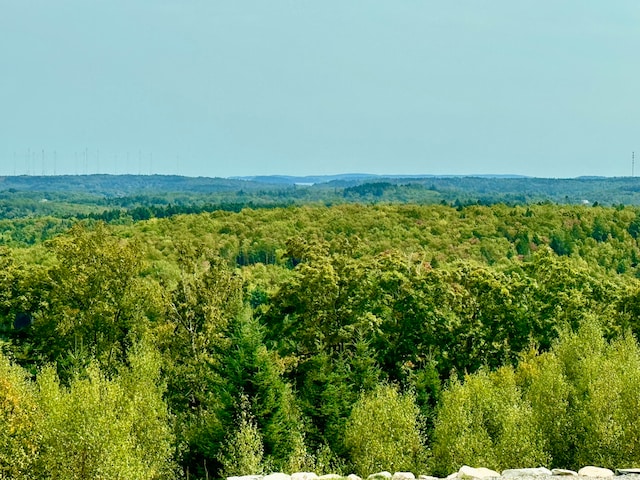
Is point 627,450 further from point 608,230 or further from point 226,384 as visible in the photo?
point 608,230

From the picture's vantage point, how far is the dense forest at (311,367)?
3566 cm

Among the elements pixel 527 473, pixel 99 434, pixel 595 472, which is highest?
pixel 595 472

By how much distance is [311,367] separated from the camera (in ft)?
158

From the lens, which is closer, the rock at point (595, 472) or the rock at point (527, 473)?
the rock at point (595, 472)

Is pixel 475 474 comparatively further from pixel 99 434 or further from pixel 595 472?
pixel 99 434

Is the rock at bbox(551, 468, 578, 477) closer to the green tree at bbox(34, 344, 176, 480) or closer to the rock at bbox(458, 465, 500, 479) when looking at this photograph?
the rock at bbox(458, 465, 500, 479)

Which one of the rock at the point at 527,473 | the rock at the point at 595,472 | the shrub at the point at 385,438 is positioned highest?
the rock at the point at 595,472

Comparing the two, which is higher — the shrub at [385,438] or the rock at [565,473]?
the rock at [565,473]

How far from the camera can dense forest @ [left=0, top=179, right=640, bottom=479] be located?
35656 millimetres

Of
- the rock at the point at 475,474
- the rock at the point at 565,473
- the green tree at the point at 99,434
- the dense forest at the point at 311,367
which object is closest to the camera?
the rock at the point at 565,473

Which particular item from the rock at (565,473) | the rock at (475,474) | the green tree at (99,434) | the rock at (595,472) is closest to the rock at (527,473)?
the rock at (565,473)

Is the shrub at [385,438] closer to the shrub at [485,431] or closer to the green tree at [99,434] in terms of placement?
the shrub at [485,431]

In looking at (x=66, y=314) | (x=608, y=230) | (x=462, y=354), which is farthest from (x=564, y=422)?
(x=608, y=230)

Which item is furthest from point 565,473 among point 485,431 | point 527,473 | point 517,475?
point 485,431
